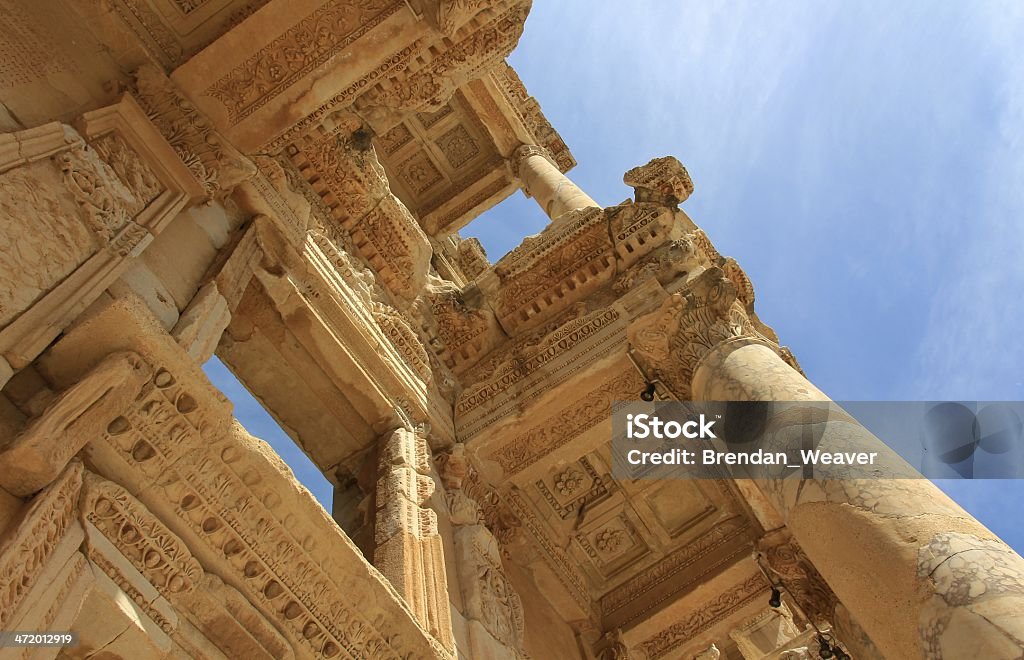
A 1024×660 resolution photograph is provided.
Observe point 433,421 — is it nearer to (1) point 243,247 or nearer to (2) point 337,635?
(1) point 243,247

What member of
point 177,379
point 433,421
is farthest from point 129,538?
point 433,421

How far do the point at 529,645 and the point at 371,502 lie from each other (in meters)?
2.20

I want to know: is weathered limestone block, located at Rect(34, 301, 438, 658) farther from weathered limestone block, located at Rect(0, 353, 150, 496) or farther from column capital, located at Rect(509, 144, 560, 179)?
column capital, located at Rect(509, 144, 560, 179)

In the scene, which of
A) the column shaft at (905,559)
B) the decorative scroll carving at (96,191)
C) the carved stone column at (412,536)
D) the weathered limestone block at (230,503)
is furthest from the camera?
the carved stone column at (412,536)

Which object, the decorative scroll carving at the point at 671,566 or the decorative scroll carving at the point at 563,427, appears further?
the decorative scroll carving at the point at 671,566

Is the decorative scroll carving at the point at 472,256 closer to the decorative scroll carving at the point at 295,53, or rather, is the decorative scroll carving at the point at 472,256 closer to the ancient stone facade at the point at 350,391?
the ancient stone facade at the point at 350,391

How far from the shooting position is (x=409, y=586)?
5.76m

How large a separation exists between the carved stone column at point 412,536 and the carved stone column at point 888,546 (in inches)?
85.6

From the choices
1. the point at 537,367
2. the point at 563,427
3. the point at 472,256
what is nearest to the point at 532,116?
the point at 472,256

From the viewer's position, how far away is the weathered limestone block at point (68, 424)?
12.4ft

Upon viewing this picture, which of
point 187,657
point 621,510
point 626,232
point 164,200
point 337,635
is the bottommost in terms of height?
point 621,510

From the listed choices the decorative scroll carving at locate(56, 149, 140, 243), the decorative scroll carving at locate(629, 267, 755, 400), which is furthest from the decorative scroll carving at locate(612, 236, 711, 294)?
the decorative scroll carving at locate(56, 149, 140, 243)

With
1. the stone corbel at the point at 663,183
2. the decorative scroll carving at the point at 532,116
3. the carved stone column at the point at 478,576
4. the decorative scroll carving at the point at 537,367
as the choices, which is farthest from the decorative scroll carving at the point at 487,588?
the decorative scroll carving at the point at 532,116

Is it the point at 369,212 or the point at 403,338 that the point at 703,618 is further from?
the point at 369,212
